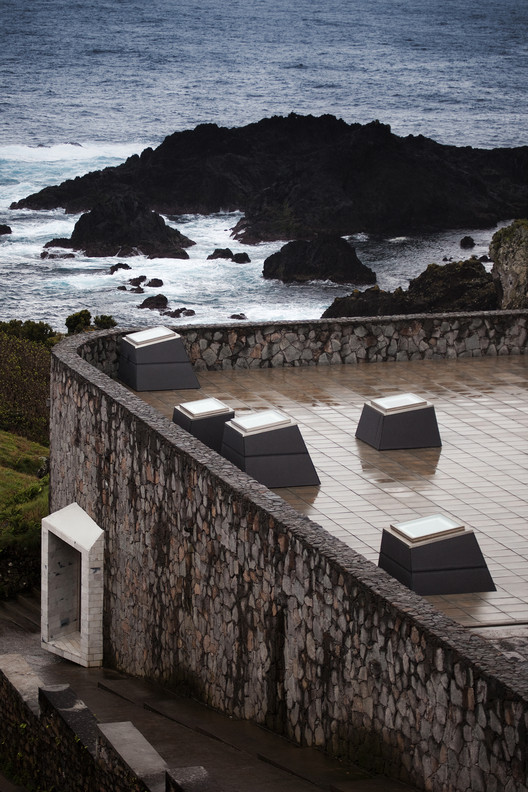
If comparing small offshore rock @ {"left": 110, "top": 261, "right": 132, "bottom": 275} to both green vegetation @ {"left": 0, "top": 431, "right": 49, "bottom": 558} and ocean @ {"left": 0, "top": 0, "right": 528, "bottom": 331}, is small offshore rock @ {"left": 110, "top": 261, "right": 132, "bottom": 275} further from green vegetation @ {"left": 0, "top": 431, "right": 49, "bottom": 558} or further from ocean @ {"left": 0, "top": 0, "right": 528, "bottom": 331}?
green vegetation @ {"left": 0, "top": 431, "right": 49, "bottom": 558}

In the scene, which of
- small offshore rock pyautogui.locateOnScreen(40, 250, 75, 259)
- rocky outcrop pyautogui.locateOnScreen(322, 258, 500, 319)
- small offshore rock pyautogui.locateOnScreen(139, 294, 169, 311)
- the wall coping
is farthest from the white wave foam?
the wall coping

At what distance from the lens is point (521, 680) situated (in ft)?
21.5

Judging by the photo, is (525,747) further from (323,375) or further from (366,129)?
(366,129)

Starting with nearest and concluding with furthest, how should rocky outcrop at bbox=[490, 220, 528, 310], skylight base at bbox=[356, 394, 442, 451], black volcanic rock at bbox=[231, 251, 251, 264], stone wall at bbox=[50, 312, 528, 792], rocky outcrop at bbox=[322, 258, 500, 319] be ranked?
stone wall at bbox=[50, 312, 528, 792]
skylight base at bbox=[356, 394, 442, 451]
rocky outcrop at bbox=[490, 220, 528, 310]
rocky outcrop at bbox=[322, 258, 500, 319]
black volcanic rock at bbox=[231, 251, 251, 264]

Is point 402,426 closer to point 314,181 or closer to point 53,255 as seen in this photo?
point 53,255

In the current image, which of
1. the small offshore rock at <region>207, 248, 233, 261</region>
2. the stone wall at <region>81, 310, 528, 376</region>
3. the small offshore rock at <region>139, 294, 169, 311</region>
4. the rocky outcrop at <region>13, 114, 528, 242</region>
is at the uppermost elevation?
the rocky outcrop at <region>13, 114, 528, 242</region>

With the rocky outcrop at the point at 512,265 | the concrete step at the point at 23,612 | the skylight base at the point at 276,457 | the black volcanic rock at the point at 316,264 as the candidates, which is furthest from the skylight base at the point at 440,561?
the black volcanic rock at the point at 316,264

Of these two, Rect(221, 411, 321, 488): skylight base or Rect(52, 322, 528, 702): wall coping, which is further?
Rect(221, 411, 321, 488): skylight base

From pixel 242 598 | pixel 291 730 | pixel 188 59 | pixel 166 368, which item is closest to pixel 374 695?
pixel 291 730

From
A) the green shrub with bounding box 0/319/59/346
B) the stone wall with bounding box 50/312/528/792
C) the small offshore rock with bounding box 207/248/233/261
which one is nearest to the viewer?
the stone wall with bounding box 50/312/528/792

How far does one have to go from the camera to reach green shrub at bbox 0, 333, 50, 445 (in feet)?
101

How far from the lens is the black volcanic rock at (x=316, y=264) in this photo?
168ft

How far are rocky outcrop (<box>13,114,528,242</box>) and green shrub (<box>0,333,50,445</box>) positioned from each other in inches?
935

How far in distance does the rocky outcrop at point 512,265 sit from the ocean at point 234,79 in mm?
18256
